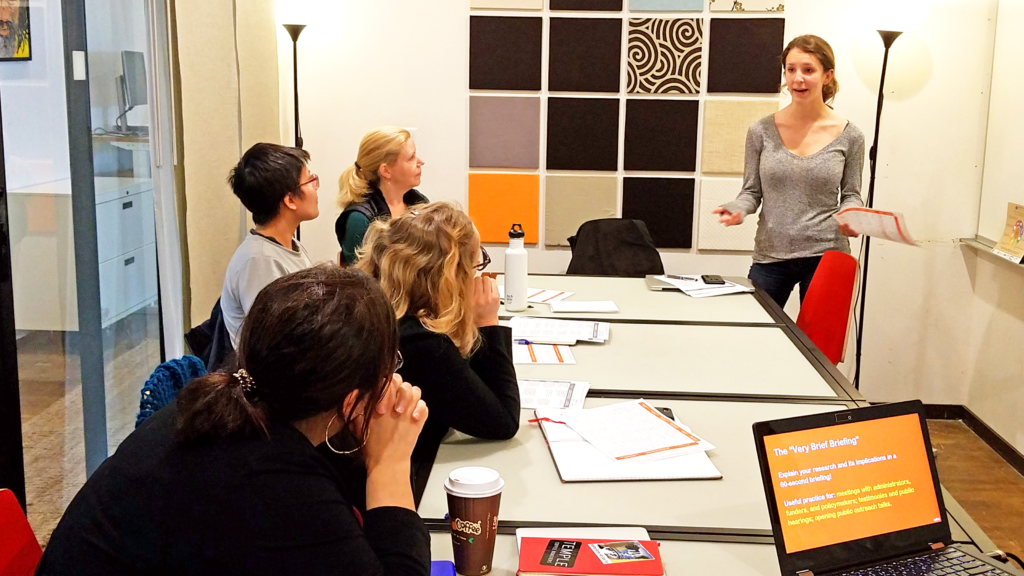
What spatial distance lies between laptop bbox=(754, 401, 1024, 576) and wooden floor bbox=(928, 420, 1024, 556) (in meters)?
1.93

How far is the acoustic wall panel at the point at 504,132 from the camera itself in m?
4.54

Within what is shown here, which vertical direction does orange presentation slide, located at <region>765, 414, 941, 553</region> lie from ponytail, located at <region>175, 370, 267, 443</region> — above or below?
below

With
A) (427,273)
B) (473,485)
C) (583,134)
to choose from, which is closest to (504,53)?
(583,134)

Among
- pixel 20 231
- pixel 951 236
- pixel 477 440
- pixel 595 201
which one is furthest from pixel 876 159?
pixel 20 231

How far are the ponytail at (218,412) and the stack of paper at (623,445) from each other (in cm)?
71

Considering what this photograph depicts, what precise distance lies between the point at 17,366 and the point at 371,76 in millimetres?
2386

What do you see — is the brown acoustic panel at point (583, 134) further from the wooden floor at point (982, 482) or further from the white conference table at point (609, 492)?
the white conference table at point (609, 492)

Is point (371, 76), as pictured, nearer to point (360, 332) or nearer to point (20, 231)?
point (20, 231)

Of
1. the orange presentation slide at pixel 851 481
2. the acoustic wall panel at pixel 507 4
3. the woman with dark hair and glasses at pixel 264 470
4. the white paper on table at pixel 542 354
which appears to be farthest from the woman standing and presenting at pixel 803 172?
the woman with dark hair and glasses at pixel 264 470

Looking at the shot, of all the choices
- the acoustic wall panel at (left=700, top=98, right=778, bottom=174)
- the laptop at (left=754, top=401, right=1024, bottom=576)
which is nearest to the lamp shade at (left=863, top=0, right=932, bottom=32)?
the acoustic wall panel at (left=700, top=98, right=778, bottom=174)

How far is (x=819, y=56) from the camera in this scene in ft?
11.4

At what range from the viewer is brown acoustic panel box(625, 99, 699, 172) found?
14.7ft

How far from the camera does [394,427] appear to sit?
1.38 m

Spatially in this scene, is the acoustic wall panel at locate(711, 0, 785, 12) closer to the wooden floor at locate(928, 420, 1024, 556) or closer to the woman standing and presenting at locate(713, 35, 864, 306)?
the woman standing and presenting at locate(713, 35, 864, 306)
